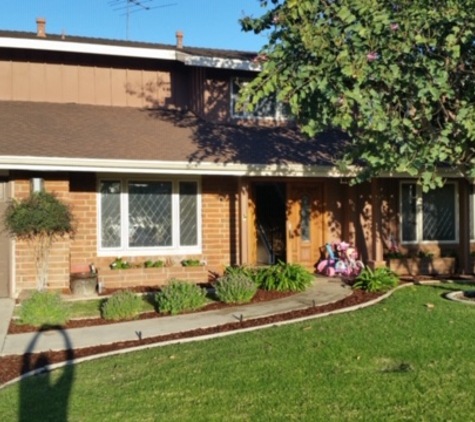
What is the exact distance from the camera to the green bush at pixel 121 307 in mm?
9922

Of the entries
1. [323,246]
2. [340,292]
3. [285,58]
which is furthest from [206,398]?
[323,246]

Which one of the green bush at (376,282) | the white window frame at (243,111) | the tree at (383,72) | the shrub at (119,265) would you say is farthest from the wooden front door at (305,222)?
the tree at (383,72)

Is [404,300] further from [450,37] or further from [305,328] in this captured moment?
[450,37]

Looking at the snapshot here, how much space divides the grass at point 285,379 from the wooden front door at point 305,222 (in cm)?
641

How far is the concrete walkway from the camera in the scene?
8.61 metres

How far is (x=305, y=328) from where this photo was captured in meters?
8.45

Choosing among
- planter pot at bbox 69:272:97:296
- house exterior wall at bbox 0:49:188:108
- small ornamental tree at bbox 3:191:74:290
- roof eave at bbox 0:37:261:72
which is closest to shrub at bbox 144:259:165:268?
planter pot at bbox 69:272:97:296

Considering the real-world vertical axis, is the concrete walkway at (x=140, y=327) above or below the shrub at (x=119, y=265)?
below

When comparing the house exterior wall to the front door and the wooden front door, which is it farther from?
the wooden front door

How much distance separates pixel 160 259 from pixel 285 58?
20.0 feet

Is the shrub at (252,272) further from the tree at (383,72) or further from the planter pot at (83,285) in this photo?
the tree at (383,72)

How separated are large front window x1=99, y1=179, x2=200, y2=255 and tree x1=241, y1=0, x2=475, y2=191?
508cm

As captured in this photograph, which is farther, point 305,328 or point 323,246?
point 323,246

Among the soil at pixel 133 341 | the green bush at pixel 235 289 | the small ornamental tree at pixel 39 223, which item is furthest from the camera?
the small ornamental tree at pixel 39 223
